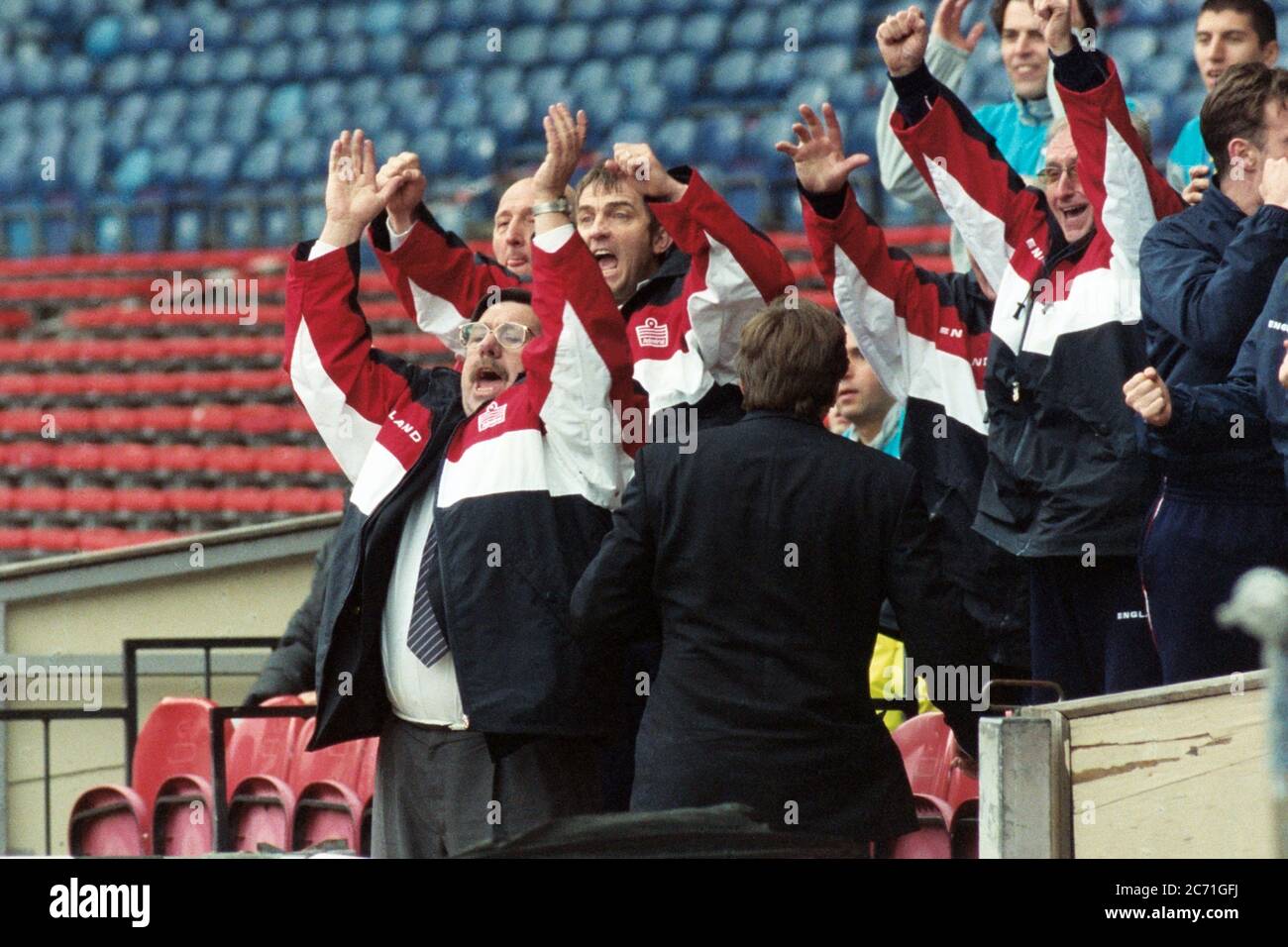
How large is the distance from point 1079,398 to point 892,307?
1.90 ft

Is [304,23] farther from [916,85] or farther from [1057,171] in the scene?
[1057,171]

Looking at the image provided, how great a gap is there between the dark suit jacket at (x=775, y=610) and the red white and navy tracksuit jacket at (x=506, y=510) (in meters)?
0.32

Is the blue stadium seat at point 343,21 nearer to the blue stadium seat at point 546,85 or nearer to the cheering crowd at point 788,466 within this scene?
the blue stadium seat at point 546,85

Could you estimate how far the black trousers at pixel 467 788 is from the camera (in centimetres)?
329

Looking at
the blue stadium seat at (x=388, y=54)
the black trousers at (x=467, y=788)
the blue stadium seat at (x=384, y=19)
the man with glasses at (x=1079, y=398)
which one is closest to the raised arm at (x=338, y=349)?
the black trousers at (x=467, y=788)

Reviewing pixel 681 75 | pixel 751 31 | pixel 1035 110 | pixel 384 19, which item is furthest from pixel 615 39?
pixel 1035 110

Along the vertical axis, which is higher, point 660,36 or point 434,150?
point 660,36

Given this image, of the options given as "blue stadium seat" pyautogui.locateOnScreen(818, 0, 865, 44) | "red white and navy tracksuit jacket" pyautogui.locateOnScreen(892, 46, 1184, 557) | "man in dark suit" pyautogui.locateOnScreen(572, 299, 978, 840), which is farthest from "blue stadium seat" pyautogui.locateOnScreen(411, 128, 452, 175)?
"man in dark suit" pyautogui.locateOnScreen(572, 299, 978, 840)

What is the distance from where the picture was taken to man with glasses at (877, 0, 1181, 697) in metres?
3.44

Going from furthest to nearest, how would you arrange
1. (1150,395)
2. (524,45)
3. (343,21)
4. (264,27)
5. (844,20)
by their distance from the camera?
(264,27), (343,21), (524,45), (844,20), (1150,395)

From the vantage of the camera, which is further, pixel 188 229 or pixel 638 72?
pixel 638 72

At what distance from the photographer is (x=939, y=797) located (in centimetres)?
374

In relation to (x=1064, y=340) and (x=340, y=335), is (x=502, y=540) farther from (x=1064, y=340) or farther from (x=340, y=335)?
(x=1064, y=340)

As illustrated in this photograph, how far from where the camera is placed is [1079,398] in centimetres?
351
